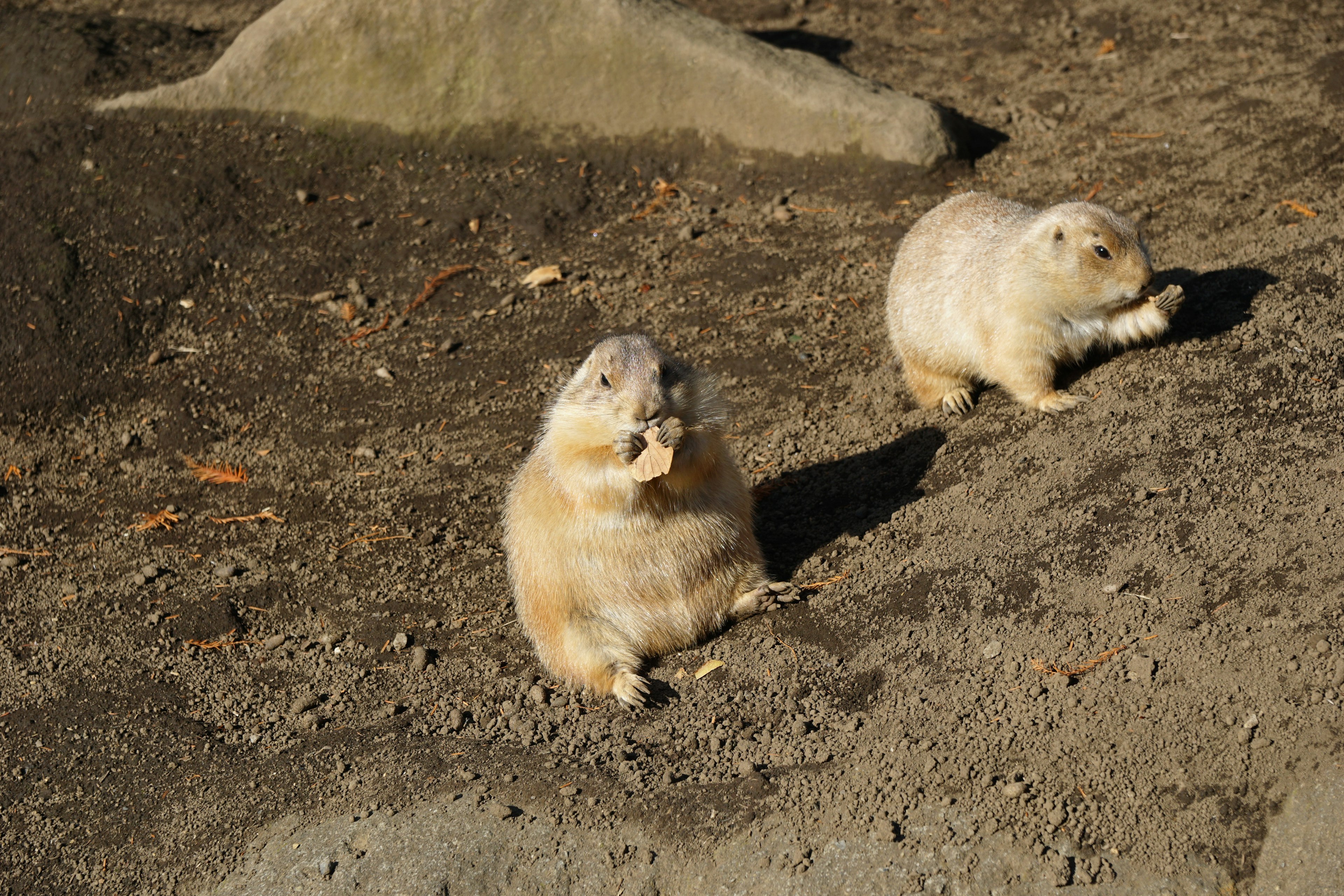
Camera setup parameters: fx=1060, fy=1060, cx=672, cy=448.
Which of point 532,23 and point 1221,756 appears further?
point 532,23

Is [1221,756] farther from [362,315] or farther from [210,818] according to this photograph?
[362,315]

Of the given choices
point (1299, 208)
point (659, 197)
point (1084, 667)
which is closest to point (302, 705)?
point (1084, 667)

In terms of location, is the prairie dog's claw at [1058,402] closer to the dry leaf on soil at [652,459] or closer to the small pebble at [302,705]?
the dry leaf on soil at [652,459]

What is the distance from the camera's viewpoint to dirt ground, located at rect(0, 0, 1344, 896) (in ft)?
12.5

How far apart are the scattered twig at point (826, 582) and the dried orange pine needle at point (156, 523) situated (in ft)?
12.8

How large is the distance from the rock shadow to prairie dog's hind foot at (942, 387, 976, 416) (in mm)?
5149

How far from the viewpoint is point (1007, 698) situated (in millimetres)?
4035

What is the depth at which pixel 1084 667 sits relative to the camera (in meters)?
4.02

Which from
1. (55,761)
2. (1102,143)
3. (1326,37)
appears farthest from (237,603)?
(1326,37)

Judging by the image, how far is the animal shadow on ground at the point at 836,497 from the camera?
5.33m

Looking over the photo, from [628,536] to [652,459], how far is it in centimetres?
50

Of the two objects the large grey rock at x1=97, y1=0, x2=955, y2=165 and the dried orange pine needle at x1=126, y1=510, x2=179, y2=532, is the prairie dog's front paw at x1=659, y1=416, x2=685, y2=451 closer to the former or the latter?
the dried orange pine needle at x1=126, y1=510, x2=179, y2=532

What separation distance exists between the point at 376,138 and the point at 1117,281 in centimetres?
633

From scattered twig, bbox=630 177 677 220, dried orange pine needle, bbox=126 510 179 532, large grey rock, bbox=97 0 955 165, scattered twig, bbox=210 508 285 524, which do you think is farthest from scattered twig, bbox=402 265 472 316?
dried orange pine needle, bbox=126 510 179 532
